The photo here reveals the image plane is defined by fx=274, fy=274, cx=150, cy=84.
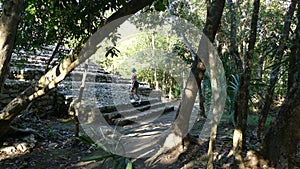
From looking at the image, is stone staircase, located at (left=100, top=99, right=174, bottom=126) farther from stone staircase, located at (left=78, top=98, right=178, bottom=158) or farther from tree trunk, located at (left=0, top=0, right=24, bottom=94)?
tree trunk, located at (left=0, top=0, right=24, bottom=94)

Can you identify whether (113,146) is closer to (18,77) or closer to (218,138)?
(218,138)

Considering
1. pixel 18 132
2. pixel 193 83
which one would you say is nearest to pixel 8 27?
pixel 193 83

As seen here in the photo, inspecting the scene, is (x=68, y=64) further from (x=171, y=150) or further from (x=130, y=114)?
(x=130, y=114)

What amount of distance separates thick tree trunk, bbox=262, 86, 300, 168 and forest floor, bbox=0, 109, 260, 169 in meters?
0.86

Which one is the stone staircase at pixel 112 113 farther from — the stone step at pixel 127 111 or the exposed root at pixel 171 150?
the exposed root at pixel 171 150

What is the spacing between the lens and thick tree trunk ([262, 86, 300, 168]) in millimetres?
3113

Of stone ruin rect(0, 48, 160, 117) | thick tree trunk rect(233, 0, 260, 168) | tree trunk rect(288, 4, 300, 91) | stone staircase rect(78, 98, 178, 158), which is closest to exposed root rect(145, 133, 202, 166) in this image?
stone staircase rect(78, 98, 178, 158)

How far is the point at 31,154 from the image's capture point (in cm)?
454

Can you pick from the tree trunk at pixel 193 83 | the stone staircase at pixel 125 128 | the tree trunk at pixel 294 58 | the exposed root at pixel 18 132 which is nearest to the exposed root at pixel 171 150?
the tree trunk at pixel 193 83

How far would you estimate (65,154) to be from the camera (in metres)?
4.67

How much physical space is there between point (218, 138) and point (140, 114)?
3.30 metres

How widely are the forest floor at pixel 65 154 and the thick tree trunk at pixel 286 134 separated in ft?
2.83

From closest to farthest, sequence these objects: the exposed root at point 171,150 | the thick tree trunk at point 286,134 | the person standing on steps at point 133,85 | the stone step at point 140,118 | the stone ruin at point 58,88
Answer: the thick tree trunk at point 286,134
the exposed root at point 171,150
the stone ruin at point 58,88
the stone step at point 140,118
the person standing on steps at point 133,85

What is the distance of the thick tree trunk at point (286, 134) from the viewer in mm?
3113
